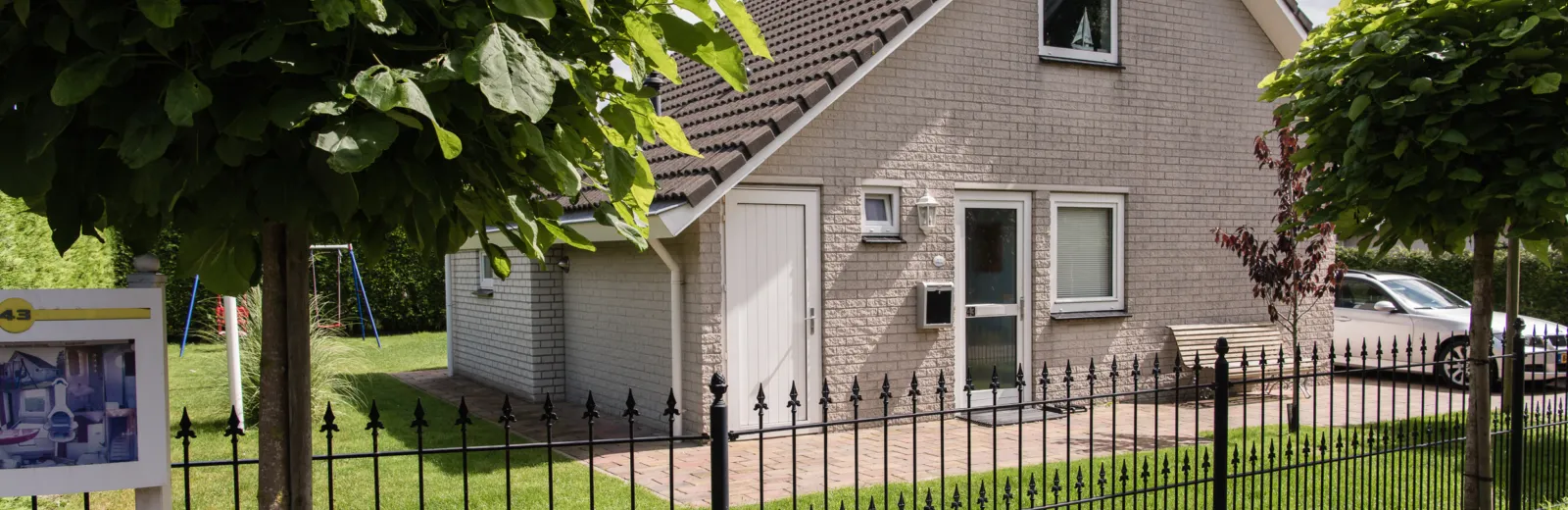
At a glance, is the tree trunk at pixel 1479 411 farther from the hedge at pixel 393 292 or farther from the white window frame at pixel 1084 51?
the hedge at pixel 393 292

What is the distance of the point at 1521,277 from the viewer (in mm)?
17562

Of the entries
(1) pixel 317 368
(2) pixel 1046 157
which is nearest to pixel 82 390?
(1) pixel 317 368

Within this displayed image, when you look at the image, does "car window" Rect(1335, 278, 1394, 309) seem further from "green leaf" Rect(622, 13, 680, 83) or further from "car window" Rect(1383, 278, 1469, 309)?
"green leaf" Rect(622, 13, 680, 83)

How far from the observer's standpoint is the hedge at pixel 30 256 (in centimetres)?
467

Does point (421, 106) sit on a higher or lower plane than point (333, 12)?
lower

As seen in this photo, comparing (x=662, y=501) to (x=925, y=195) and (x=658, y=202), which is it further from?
(x=925, y=195)

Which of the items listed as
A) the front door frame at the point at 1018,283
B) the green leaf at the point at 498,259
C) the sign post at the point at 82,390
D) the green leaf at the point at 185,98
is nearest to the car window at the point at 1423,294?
the front door frame at the point at 1018,283

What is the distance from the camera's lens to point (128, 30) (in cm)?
195

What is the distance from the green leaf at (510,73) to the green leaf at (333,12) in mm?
218

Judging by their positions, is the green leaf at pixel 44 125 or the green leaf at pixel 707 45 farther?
the green leaf at pixel 707 45

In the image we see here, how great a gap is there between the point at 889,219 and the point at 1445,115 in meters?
5.33

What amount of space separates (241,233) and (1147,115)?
9.86m

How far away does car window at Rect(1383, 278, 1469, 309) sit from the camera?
13594mm

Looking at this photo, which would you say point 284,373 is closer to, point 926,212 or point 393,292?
point 926,212
